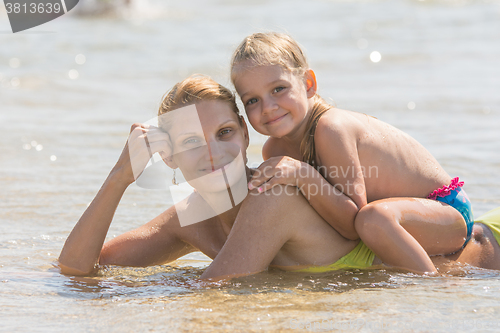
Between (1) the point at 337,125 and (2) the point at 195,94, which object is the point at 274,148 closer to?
(1) the point at 337,125

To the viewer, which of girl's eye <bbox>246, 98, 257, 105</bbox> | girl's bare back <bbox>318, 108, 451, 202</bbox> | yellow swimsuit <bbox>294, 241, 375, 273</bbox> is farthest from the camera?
girl's eye <bbox>246, 98, 257, 105</bbox>

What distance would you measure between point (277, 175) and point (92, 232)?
107cm

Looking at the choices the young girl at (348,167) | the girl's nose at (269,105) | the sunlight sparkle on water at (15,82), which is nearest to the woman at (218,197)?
the young girl at (348,167)

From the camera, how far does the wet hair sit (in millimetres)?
3221

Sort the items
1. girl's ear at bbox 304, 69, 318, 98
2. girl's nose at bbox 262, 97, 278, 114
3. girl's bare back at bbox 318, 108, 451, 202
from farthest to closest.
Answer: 1. girl's ear at bbox 304, 69, 318, 98
2. girl's nose at bbox 262, 97, 278, 114
3. girl's bare back at bbox 318, 108, 451, 202

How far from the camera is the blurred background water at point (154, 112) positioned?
2654 mm

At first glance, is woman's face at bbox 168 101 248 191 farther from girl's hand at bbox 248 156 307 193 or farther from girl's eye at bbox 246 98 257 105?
girl's eye at bbox 246 98 257 105

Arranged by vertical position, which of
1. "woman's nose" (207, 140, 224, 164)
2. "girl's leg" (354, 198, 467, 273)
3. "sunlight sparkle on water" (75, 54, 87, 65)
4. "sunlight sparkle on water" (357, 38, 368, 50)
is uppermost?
"sunlight sparkle on water" (75, 54, 87, 65)

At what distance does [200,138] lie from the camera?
10.5 ft

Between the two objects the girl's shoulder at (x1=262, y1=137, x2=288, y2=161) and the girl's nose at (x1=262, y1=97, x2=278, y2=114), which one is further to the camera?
the girl's shoulder at (x1=262, y1=137, x2=288, y2=161)

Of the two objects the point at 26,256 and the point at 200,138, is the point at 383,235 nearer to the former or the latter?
the point at 200,138

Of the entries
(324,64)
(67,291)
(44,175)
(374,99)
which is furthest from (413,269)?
(324,64)

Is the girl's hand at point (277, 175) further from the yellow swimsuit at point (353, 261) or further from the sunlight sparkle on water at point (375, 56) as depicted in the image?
the sunlight sparkle on water at point (375, 56)

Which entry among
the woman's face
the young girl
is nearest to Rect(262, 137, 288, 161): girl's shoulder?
the young girl
